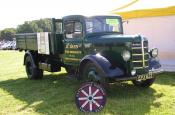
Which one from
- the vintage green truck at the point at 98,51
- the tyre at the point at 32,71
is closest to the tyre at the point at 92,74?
the vintage green truck at the point at 98,51

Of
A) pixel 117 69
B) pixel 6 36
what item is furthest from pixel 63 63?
pixel 6 36

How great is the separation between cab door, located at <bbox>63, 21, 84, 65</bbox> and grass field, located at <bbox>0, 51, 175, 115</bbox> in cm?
93

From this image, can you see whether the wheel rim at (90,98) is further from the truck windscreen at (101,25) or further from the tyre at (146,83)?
the tyre at (146,83)

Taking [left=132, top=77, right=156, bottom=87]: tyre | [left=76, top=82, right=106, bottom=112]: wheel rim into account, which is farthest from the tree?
[left=76, top=82, right=106, bottom=112]: wheel rim

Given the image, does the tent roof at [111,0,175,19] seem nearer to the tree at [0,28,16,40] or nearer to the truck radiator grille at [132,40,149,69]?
the truck radiator grille at [132,40,149,69]

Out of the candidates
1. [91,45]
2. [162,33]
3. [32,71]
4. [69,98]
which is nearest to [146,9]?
[162,33]

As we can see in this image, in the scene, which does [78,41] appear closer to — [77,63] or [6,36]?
[77,63]

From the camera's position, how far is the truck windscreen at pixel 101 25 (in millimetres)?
10031

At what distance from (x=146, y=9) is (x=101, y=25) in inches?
177

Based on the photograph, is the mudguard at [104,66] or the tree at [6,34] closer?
the mudguard at [104,66]

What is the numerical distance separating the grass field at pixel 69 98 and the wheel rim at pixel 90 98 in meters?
0.19

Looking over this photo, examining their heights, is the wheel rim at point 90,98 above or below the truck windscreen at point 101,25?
below

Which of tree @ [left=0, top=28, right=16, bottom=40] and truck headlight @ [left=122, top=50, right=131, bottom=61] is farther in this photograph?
tree @ [left=0, top=28, right=16, bottom=40]

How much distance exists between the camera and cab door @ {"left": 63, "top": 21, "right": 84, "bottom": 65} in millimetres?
10127
